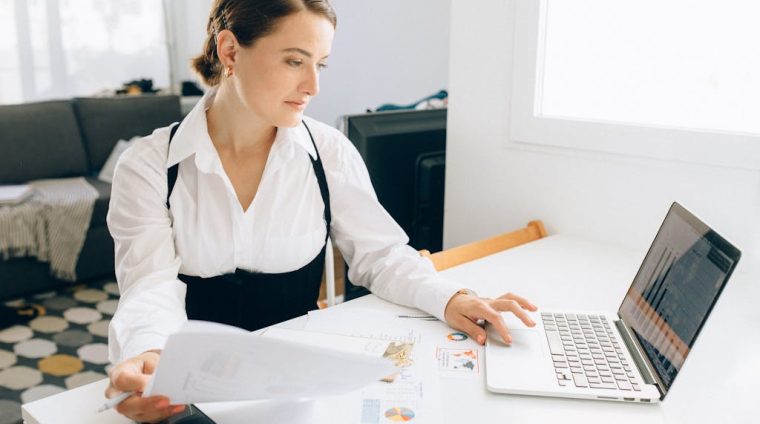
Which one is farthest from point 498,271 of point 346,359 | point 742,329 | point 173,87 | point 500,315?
point 173,87

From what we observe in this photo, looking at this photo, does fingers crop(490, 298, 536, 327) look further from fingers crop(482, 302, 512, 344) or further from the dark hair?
the dark hair

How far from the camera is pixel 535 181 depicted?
5.97 feet

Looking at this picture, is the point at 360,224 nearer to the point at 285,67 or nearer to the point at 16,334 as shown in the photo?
the point at 285,67

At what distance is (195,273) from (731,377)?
3.16ft

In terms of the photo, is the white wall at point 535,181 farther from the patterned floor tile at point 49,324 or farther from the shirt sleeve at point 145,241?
the patterned floor tile at point 49,324

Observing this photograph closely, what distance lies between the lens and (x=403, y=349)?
109 cm

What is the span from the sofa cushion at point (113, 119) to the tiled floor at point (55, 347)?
2.99 ft

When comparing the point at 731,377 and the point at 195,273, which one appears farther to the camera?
the point at 195,273

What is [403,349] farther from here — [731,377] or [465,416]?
[731,377]

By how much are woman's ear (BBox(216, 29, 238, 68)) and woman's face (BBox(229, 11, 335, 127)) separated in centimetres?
1

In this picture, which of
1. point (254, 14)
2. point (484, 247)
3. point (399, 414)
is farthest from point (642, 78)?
point (399, 414)

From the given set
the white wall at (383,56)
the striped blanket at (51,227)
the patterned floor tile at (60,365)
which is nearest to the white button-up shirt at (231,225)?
the patterned floor tile at (60,365)

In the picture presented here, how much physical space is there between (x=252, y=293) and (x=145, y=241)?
0.25 m

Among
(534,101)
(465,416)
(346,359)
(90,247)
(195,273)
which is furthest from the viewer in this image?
(90,247)
